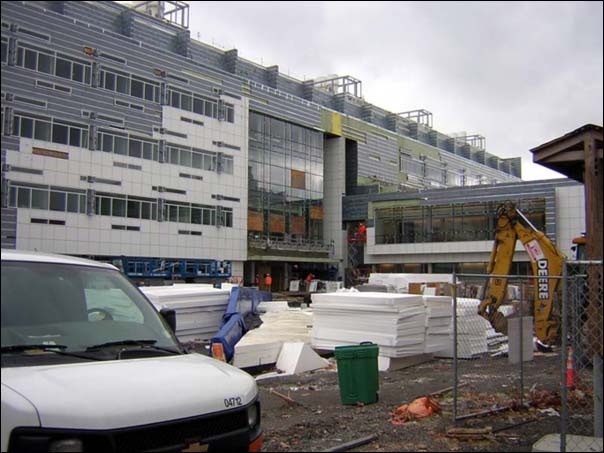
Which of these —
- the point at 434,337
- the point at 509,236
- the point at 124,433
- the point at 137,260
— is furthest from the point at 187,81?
the point at 124,433

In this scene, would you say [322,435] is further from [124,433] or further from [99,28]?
[99,28]

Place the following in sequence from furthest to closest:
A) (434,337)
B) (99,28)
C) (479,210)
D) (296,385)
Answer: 1. (479,210)
2. (99,28)
3. (434,337)
4. (296,385)

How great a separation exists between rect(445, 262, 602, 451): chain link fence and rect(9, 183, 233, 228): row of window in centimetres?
3188

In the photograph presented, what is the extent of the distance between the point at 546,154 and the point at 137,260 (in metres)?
41.7

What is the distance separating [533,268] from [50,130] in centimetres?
3364

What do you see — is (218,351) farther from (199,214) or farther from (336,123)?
(336,123)

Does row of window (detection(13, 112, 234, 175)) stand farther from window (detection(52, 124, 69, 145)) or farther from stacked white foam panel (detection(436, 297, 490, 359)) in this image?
stacked white foam panel (detection(436, 297, 490, 359))

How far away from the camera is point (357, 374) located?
9172 mm

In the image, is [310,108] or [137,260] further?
[310,108]

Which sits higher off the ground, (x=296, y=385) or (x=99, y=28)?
(x=99, y=28)

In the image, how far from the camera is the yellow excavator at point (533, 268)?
16.3m

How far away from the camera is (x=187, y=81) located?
50.1 metres

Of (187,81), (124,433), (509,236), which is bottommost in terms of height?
(124,433)

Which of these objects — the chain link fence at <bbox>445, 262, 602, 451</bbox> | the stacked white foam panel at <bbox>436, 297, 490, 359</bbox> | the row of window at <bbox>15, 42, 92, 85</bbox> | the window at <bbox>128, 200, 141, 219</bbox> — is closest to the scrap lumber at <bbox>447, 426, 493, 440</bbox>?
the chain link fence at <bbox>445, 262, 602, 451</bbox>
